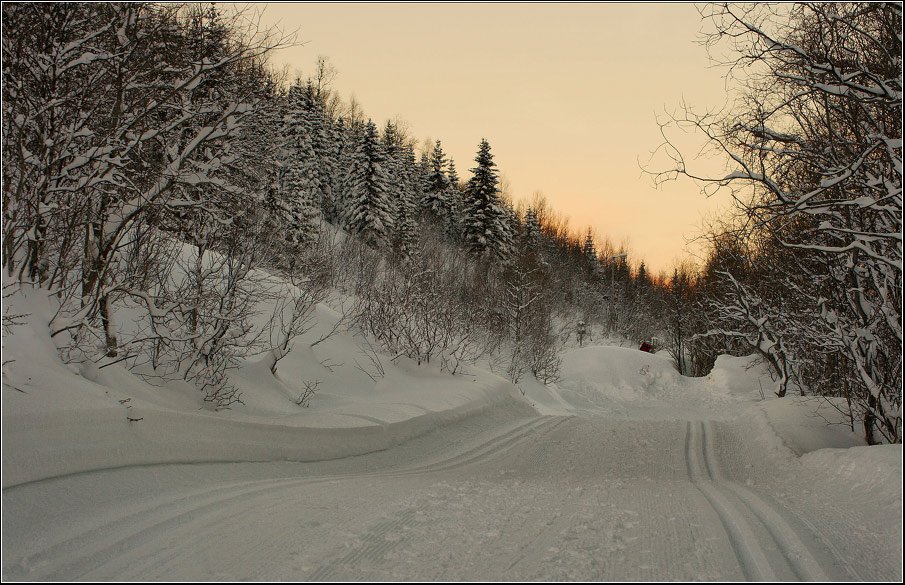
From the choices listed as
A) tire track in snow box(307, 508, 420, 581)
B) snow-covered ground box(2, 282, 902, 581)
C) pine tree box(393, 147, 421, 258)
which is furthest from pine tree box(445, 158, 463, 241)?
tire track in snow box(307, 508, 420, 581)

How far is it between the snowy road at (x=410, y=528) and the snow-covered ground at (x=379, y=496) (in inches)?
1.0

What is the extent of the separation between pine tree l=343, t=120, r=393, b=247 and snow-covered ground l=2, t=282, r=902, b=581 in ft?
115

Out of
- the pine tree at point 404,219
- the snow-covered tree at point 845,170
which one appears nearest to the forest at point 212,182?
the snow-covered tree at point 845,170

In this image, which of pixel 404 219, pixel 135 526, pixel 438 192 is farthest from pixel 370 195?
pixel 135 526

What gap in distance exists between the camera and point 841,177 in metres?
6.42

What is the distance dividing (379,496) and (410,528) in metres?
1.48

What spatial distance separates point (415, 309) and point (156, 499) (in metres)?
13.3

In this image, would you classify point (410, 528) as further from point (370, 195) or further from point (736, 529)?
point (370, 195)

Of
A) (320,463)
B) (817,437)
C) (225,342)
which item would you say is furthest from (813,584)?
(225,342)

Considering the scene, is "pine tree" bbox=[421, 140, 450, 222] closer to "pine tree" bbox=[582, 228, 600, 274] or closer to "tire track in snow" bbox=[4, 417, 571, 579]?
"pine tree" bbox=[582, 228, 600, 274]

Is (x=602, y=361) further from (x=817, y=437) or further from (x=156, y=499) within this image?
(x=156, y=499)

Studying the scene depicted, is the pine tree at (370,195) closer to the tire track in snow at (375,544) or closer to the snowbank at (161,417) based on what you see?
the snowbank at (161,417)

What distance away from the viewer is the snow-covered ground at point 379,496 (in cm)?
461

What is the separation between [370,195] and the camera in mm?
46625
